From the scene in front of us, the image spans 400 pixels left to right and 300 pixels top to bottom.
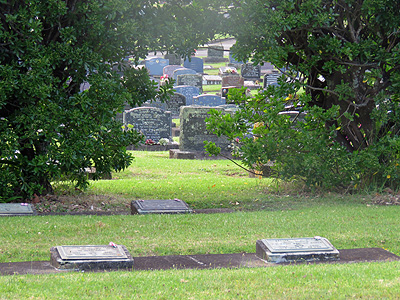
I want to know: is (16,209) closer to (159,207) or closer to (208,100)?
(159,207)

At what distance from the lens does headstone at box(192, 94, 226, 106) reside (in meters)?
26.5

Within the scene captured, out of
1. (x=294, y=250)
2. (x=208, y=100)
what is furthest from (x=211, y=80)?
(x=294, y=250)

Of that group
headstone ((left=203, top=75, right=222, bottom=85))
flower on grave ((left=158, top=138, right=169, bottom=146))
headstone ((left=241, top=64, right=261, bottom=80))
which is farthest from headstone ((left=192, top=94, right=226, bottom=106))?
headstone ((left=241, top=64, right=261, bottom=80))

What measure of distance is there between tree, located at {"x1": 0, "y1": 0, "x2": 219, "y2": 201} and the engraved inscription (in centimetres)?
406

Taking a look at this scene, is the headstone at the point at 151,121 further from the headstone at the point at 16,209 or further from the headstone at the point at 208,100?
the headstone at the point at 16,209

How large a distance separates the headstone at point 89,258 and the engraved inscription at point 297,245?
1.57 metres

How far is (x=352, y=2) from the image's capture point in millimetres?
10266

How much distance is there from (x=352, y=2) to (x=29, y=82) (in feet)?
19.0

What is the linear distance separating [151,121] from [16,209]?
13.1 metres

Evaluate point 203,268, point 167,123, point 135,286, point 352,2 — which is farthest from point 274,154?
point 167,123

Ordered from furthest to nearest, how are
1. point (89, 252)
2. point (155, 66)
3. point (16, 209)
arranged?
point (155, 66) → point (16, 209) → point (89, 252)

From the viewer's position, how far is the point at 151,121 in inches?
849

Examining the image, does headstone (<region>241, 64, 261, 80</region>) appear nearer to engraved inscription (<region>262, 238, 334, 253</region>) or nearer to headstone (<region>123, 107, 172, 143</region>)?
headstone (<region>123, 107, 172, 143</region>)

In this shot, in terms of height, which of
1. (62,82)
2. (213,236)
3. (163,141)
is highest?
(62,82)
